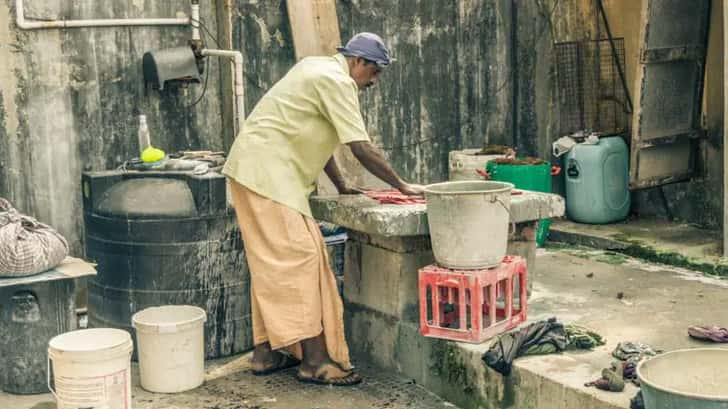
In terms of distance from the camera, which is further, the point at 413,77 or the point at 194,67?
the point at 413,77

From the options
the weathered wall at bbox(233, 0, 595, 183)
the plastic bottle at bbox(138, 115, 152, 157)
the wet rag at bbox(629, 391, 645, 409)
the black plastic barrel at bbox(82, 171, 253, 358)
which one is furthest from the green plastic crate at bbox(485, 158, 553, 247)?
the wet rag at bbox(629, 391, 645, 409)

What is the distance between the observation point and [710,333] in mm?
5648

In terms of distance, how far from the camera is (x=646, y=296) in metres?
6.83

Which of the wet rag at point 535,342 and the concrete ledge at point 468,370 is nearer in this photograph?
the concrete ledge at point 468,370

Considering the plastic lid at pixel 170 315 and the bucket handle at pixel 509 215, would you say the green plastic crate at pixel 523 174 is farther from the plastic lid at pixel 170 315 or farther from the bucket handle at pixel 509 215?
the plastic lid at pixel 170 315

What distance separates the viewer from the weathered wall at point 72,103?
7098 mm

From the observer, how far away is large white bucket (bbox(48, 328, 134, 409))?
5230mm

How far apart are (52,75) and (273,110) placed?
2139 millimetres

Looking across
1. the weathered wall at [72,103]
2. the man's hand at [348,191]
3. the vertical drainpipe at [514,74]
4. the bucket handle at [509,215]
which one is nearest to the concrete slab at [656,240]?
the vertical drainpipe at [514,74]

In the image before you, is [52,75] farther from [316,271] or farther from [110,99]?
[316,271]

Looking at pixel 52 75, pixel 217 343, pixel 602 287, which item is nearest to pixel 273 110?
pixel 217 343

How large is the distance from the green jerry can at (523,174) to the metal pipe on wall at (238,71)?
2.26 meters

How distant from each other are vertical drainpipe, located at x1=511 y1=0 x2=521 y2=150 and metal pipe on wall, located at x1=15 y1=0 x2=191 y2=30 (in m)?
3.40

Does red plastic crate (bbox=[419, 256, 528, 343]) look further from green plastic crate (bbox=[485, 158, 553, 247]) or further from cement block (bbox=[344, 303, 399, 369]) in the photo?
green plastic crate (bbox=[485, 158, 553, 247])
